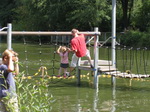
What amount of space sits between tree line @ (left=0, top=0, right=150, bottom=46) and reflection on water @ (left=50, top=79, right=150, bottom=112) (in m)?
31.9

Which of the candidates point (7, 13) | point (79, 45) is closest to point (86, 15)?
point (7, 13)

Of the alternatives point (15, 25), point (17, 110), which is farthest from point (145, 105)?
point (15, 25)

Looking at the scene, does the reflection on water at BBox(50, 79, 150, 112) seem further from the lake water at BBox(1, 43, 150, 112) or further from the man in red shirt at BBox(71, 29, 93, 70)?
the man in red shirt at BBox(71, 29, 93, 70)

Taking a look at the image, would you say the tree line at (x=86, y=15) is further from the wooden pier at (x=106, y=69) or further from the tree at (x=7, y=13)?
the wooden pier at (x=106, y=69)

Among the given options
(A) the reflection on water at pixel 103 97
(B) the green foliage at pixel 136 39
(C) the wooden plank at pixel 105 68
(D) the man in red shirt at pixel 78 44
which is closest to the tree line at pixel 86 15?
(B) the green foliage at pixel 136 39

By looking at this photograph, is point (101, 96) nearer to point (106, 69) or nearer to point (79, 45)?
point (106, 69)

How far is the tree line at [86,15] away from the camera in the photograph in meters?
50.5

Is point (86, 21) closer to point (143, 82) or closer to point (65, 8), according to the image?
point (65, 8)

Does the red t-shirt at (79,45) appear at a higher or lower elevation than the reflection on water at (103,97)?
higher

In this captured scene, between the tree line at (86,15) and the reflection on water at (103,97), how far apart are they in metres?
31.9

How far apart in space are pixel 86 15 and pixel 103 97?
124ft

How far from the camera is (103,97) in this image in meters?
13.2

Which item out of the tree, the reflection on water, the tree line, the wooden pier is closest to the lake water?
the reflection on water

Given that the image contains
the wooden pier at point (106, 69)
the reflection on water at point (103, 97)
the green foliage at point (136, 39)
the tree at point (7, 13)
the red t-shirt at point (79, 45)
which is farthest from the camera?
the tree at point (7, 13)
